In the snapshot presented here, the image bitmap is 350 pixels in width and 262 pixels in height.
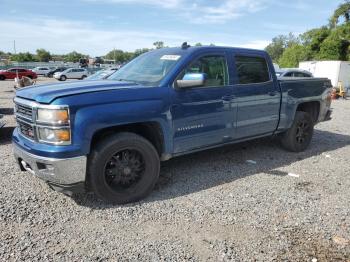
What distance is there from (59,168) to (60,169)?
0.6 inches

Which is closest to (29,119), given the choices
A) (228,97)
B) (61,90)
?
(61,90)

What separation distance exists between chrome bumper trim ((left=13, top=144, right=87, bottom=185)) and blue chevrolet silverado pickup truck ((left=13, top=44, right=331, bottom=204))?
0.03 feet

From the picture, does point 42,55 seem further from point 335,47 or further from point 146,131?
point 146,131

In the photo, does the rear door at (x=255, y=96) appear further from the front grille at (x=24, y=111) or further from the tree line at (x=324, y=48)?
the tree line at (x=324, y=48)

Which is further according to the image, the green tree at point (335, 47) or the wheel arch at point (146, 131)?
the green tree at point (335, 47)

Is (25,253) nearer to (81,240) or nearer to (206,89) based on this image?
(81,240)

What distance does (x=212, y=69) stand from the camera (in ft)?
16.6

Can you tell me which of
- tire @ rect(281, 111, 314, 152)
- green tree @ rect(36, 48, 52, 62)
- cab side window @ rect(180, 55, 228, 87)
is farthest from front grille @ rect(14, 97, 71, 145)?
green tree @ rect(36, 48, 52, 62)

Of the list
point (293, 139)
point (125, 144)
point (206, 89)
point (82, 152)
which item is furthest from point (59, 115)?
point (293, 139)

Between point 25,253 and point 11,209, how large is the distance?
1012 mm

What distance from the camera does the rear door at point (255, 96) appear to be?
209 inches

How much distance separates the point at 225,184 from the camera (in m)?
4.96

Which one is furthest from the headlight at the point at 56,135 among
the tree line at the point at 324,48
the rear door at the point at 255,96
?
the tree line at the point at 324,48

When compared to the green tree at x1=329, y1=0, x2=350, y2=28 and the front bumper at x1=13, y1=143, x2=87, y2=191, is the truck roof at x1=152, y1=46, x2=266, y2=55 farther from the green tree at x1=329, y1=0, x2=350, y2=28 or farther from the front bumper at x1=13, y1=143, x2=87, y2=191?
the green tree at x1=329, y1=0, x2=350, y2=28
